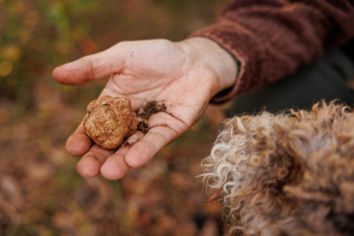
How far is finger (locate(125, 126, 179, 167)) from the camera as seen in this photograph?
→ 224cm

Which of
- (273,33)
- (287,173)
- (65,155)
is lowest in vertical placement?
(65,155)

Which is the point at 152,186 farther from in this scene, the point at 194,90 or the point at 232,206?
the point at 232,206

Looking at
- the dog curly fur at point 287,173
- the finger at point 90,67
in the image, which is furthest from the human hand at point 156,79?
the dog curly fur at point 287,173

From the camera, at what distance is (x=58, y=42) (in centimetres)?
450

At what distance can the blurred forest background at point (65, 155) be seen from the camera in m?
3.62

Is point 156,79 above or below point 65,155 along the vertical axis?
above

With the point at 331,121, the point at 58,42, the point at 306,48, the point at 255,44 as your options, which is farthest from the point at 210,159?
the point at 58,42

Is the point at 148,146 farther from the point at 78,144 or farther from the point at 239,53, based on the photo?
the point at 239,53

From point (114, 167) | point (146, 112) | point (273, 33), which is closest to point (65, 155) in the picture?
point (146, 112)

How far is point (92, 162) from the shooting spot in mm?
2295

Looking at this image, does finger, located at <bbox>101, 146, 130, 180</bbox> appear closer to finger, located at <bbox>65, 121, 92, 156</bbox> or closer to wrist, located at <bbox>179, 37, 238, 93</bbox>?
finger, located at <bbox>65, 121, 92, 156</bbox>

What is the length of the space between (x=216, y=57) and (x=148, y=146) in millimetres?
898

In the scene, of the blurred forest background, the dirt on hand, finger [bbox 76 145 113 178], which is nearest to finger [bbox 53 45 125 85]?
the dirt on hand

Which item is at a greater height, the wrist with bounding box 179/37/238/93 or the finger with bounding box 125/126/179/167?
the wrist with bounding box 179/37/238/93
